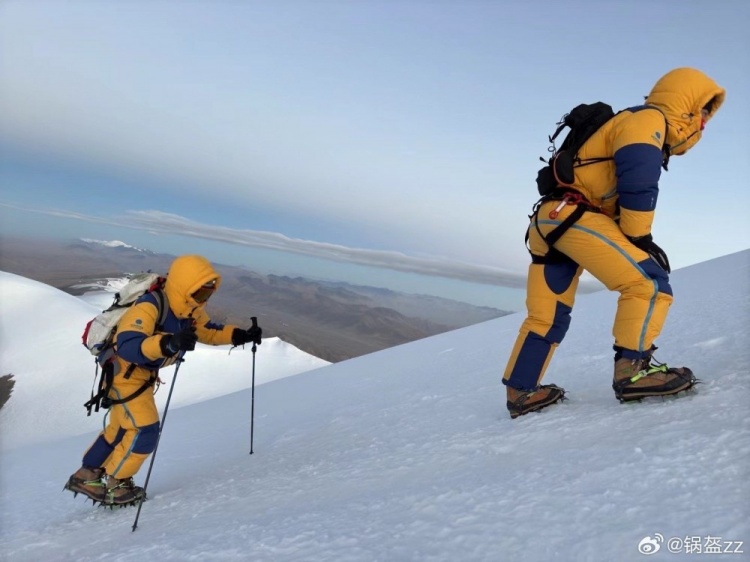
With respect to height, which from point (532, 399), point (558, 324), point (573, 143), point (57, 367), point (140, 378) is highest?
point (573, 143)

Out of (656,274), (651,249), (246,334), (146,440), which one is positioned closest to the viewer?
(656,274)

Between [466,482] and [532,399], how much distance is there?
1.18 meters

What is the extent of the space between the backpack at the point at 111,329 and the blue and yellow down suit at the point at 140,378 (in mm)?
40

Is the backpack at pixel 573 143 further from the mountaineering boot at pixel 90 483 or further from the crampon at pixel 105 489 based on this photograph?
the mountaineering boot at pixel 90 483

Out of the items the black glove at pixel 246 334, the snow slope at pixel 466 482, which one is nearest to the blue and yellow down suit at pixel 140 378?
the snow slope at pixel 466 482

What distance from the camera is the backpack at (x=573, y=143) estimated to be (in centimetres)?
318

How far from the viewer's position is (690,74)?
307cm

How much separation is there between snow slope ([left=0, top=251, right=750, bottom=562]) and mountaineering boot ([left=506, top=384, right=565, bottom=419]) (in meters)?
0.09

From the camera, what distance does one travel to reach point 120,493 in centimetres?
406

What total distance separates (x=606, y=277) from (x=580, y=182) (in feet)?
2.11

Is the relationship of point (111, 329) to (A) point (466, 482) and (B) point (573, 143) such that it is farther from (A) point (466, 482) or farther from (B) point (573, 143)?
(B) point (573, 143)

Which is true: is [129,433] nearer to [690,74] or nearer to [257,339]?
[257,339]

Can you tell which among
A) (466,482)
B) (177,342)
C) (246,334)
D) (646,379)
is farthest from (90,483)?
(646,379)

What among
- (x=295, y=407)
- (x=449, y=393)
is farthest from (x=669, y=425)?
(x=295, y=407)
